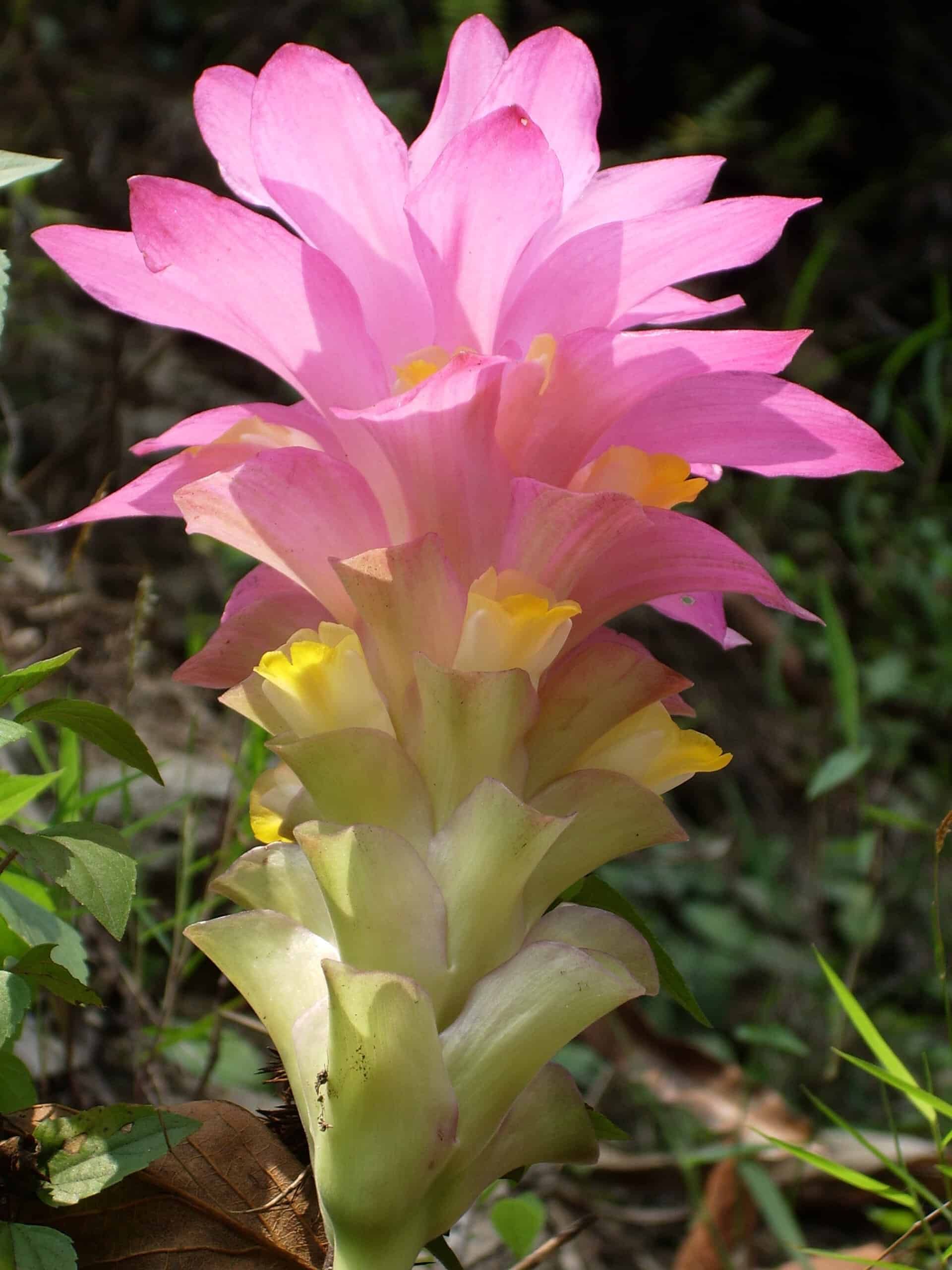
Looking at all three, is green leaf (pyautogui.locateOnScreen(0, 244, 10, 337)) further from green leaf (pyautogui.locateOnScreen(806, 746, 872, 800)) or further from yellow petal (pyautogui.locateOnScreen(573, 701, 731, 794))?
green leaf (pyautogui.locateOnScreen(806, 746, 872, 800))

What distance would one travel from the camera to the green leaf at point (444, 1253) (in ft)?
1.78

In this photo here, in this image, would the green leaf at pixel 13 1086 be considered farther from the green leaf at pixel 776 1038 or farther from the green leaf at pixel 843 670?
the green leaf at pixel 843 670

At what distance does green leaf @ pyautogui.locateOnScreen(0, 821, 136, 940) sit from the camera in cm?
52

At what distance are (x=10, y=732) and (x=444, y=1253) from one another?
0.32m

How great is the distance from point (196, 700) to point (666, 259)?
3.36ft

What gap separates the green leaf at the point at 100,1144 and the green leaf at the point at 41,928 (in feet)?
0.21

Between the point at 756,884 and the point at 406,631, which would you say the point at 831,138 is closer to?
the point at 756,884

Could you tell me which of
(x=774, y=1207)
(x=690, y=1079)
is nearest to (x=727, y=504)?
(x=690, y=1079)

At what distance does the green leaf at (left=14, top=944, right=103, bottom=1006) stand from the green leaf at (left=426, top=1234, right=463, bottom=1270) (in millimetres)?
194

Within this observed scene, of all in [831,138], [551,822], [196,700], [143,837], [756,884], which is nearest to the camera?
[551,822]

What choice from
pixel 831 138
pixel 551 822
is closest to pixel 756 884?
pixel 551 822

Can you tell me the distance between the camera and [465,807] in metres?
0.53

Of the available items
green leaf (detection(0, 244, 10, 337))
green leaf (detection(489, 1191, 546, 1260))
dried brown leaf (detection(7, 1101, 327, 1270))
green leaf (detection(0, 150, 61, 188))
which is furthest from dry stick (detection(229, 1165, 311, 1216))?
green leaf (detection(0, 150, 61, 188))

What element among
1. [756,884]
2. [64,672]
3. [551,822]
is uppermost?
[551,822]
